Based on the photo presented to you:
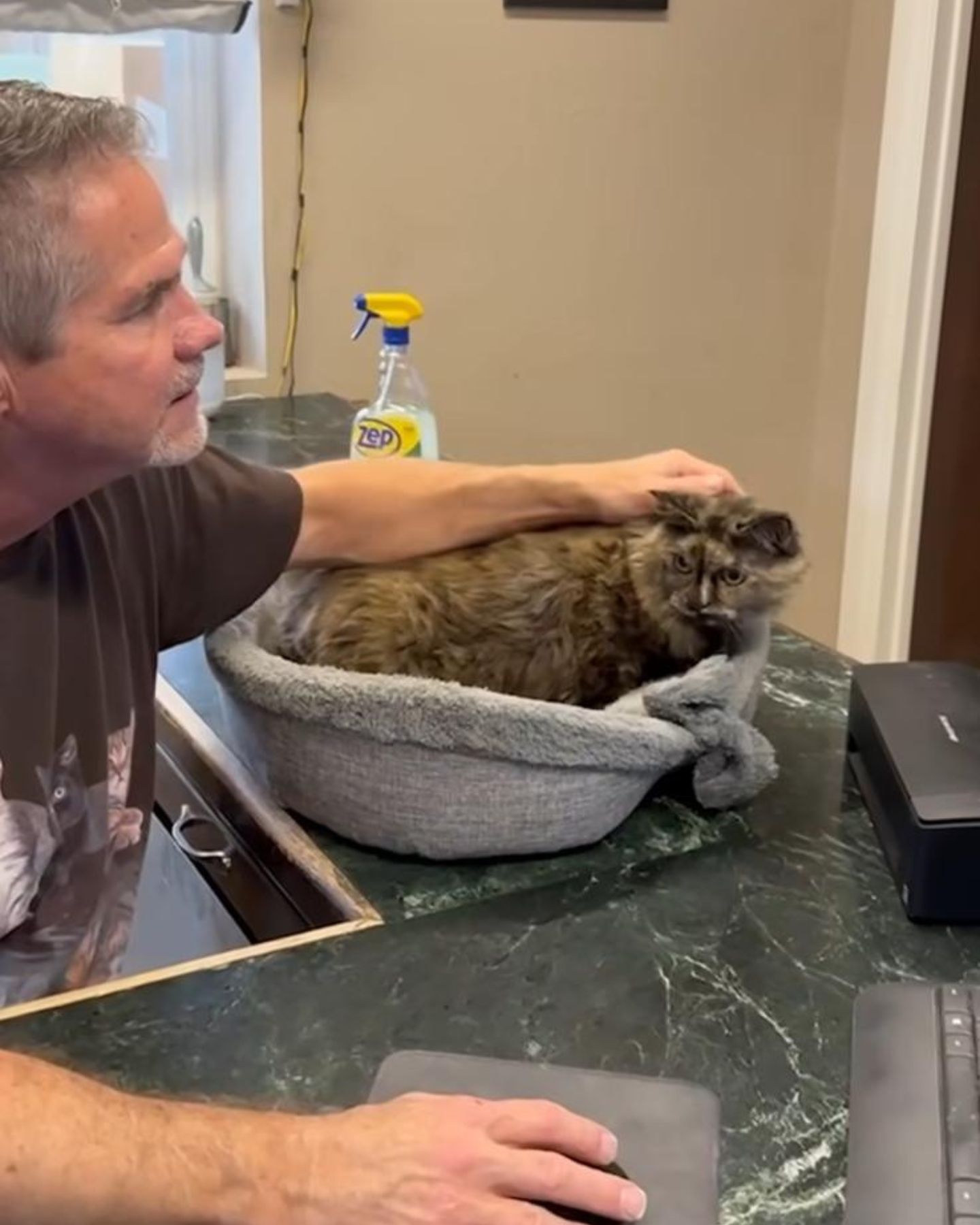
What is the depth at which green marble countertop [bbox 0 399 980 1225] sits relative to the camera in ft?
3.20

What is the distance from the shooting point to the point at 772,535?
54.8 inches

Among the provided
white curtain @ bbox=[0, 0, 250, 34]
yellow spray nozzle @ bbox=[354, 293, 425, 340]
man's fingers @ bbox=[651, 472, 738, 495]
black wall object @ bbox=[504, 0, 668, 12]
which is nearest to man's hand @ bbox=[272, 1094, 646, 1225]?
man's fingers @ bbox=[651, 472, 738, 495]

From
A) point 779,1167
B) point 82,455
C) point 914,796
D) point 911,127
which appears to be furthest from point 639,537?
point 911,127

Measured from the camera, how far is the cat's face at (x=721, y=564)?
1.37m

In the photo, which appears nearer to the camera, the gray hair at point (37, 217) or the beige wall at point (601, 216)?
the gray hair at point (37, 217)

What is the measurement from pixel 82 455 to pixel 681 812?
0.58 meters

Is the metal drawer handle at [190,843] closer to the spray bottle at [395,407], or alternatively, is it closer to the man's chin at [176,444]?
the man's chin at [176,444]

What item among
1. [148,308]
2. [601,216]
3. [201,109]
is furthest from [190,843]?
[601,216]

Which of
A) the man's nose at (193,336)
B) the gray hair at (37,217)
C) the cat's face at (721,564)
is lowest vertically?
the cat's face at (721,564)

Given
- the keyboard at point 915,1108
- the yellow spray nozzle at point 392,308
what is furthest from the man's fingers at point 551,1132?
the yellow spray nozzle at point 392,308

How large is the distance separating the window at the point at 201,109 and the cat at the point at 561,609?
1.27m

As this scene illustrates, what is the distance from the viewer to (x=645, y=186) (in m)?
2.77

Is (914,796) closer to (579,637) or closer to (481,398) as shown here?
(579,637)

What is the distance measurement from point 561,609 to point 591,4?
157cm
